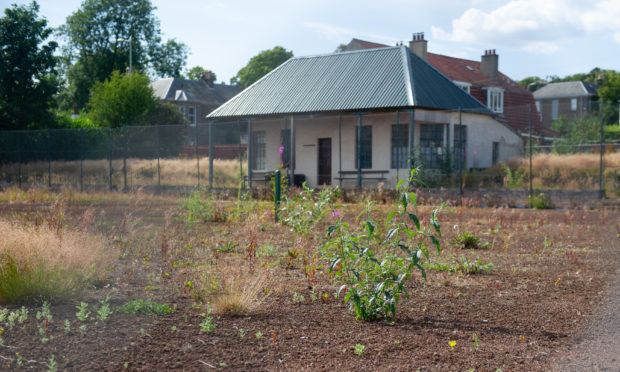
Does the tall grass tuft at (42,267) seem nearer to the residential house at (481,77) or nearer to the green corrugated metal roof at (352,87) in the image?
the green corrugated metal roof at (352,87)

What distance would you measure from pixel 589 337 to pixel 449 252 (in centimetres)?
387

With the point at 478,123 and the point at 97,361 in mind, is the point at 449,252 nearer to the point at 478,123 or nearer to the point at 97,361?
the point at 97,361

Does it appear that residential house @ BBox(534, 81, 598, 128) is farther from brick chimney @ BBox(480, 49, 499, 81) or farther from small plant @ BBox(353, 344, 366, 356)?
small plant @ BBox(353, 344, 366, 356)

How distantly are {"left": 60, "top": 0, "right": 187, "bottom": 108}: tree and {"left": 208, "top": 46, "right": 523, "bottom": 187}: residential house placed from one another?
30.2 m

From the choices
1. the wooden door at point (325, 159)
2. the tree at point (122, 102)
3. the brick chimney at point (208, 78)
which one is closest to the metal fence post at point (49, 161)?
the tree at point (122, 102)

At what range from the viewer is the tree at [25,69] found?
30.5 meters

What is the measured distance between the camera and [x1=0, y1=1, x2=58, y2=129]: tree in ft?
99.9

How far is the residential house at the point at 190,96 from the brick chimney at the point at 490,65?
78.9 feet

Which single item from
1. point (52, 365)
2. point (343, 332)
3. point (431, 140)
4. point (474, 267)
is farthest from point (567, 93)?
point (52, 365)

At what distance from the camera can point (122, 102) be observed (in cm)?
3641

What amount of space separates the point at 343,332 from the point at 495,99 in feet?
112

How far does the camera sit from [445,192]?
18484 millimetres

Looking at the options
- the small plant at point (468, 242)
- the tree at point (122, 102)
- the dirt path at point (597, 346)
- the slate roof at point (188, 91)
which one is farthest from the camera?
the slate roof at point (188, 91)

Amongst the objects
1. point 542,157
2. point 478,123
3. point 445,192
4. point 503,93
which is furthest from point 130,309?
point 503,93
